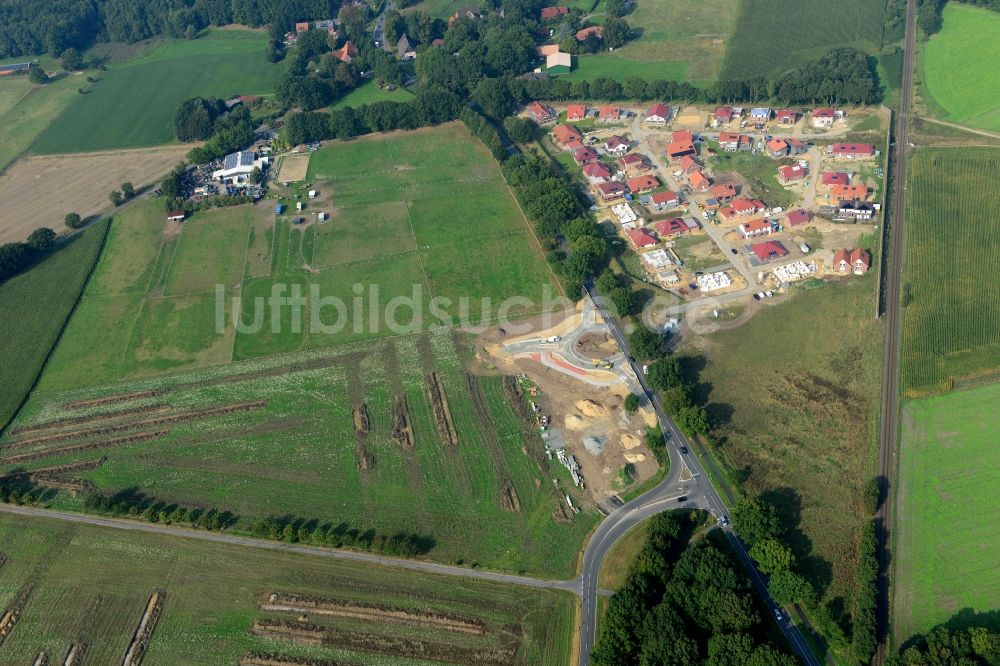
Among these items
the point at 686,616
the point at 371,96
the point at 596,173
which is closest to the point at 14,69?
the point at 371,96

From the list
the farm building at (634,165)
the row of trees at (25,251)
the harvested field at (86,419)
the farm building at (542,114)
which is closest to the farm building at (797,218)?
the farm building at (634,165)

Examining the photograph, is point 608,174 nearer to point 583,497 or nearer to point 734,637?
point 583,497

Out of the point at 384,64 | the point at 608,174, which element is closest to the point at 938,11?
the point at 608,174

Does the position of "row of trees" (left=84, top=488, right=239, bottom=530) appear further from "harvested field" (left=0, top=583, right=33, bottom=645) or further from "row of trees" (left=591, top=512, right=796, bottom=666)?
"row of trees" (left=591, top=512, right=796, bottom=666)

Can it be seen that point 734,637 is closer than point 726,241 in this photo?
Yes

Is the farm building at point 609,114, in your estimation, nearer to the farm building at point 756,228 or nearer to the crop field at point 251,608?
the farm building at point 756,228

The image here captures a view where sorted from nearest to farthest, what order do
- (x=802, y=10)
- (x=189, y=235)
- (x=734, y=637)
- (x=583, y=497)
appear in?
(x=734, y=637) → (x=583, y=497) → (x=189, y=235) → (x=802, y=10)

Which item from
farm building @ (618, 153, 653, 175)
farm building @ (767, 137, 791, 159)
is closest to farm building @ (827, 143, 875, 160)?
farm building @ (767, 137, 791, 159)
